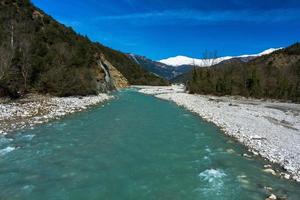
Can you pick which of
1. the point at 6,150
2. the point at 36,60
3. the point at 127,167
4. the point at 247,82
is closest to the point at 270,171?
the point at 127,167

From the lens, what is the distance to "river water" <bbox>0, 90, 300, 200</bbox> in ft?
32.3

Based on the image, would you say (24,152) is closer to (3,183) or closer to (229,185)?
(3,183)

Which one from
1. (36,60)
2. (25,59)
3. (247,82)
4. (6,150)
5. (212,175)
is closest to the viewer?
(212,175)

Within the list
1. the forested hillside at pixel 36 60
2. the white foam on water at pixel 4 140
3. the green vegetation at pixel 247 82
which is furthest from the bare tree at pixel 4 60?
the green vegetation at pixel 247 82

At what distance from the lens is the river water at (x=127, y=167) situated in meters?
9.85

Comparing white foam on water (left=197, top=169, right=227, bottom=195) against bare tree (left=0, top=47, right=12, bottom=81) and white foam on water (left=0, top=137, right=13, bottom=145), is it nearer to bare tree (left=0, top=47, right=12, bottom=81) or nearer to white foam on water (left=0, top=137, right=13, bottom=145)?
white foam on water (left=0, top=137, right=13, bottom=145)

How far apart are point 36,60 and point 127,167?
32.8 m

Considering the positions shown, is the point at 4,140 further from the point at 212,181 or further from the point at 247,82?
the point at 247,82

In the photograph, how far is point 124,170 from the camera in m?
12.0

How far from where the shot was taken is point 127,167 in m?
12.4

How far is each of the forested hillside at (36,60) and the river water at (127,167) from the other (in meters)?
17.9

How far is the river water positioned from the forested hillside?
58.8 ft

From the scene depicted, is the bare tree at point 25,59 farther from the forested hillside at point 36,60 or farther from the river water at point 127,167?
the river water at point 127,167

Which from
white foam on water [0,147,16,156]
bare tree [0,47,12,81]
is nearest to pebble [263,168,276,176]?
white foam on water [0,147,16,156]
